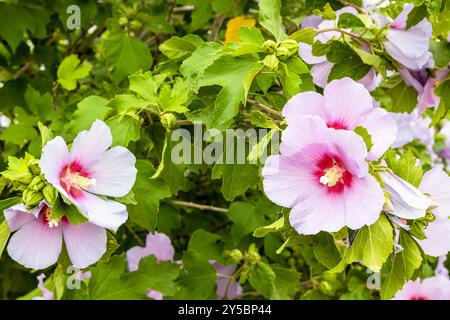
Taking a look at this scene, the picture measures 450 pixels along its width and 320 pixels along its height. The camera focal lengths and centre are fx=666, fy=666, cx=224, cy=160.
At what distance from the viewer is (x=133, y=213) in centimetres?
125

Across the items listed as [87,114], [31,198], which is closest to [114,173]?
[31,198]

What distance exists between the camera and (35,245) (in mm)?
1088

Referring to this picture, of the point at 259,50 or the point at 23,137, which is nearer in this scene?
the point at 259,50

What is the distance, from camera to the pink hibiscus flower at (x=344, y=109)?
1.05 metres

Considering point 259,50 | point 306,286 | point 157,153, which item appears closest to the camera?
point 259,50

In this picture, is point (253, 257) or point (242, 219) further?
point (242, 219)

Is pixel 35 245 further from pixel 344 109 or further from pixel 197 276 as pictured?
pixel 197 276

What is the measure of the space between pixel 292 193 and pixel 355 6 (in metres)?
0.72

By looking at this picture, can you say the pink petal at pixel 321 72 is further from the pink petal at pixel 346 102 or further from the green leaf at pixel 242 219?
the green leaf at pixel 242 219

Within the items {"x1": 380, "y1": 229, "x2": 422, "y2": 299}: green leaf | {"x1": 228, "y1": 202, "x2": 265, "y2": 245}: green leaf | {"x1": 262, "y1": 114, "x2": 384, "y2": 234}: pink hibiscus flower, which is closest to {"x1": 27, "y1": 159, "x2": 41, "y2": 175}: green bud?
{"x1": 262, "y1": 114, "x2": 384, "y2": 234}: pink hibiscus flower

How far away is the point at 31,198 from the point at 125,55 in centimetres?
84

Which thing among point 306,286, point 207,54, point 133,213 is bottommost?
point 306,286
